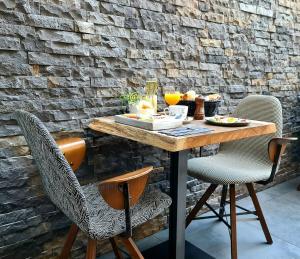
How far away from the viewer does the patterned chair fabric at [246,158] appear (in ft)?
5.87

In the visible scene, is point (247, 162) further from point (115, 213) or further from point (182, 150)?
point (115, 213)

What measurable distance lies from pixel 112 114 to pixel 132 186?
0.83 meters

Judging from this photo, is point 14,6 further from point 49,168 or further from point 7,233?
point 7,233

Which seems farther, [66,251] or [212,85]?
[212,85]

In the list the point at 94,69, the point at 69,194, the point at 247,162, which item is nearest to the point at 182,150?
the point at 69,194

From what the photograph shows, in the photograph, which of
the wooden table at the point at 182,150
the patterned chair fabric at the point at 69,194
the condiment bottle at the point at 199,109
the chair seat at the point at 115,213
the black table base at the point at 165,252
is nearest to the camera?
the patterned chair fabric at the point at 69,194

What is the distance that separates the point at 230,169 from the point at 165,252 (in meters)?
0.70

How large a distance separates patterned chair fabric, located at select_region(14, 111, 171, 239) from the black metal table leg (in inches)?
2.5

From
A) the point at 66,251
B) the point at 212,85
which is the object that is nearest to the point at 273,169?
the point at 212,85

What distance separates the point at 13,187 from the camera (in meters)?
1.59

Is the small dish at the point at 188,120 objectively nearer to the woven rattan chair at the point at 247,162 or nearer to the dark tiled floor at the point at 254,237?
the woven rattan chair at the point at 247,162

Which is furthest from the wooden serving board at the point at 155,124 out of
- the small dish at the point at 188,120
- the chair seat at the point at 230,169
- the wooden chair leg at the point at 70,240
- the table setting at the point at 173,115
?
the wooden chair leg at the point at 70,240

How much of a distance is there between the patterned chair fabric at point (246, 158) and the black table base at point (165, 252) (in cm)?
53

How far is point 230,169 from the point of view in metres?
1.88
